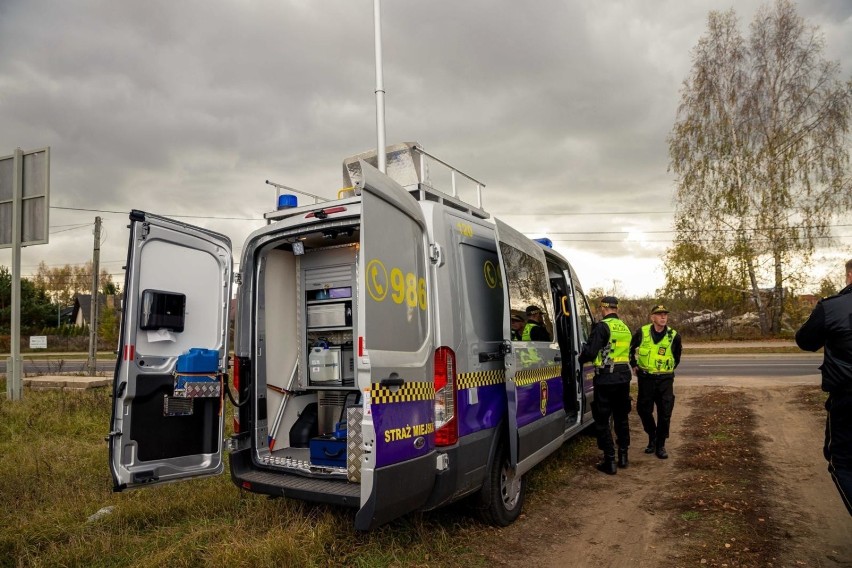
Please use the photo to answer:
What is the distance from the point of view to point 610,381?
6.34 metres

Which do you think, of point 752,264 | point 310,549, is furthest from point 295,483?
point 752,264

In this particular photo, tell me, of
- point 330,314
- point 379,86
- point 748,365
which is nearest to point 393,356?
point 330,314

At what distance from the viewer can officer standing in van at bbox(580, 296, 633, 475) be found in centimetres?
627

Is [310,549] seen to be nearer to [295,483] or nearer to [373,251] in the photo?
[295,483]

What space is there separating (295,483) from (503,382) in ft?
5.55

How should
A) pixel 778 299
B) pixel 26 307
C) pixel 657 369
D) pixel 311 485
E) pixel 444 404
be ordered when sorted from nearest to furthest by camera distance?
pixel 444 404, pixel 311 485, pixel 657 369, pixel 778 299, pixel 26 307

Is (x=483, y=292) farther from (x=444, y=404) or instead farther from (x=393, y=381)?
(x=393, y=381)

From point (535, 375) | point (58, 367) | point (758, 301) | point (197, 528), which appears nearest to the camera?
point (197, 528)

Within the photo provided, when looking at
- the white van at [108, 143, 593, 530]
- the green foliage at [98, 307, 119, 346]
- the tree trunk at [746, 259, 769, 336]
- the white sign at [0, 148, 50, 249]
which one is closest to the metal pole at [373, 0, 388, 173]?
the white van at [108, 143, 593, 530]

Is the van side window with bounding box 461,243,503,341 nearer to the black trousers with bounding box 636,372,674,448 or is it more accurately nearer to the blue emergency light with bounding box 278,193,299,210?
the blue emergency light with bounding box 278,193,299,210

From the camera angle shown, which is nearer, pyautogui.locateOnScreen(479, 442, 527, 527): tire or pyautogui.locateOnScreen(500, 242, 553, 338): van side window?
pyautogui.locateOnScreen(479, 442, 527, 527): tire

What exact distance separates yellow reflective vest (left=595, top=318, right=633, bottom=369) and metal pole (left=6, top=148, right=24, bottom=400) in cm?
1021

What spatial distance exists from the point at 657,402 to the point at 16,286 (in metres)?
10.9

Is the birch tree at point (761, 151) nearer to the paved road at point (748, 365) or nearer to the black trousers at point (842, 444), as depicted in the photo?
the paved road at point (748, 365)
